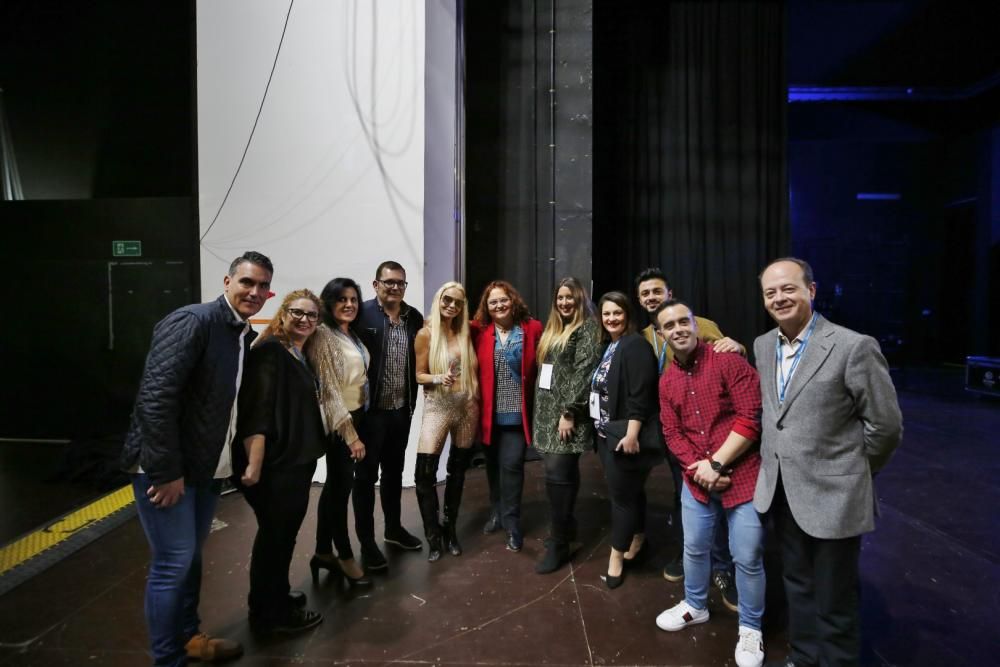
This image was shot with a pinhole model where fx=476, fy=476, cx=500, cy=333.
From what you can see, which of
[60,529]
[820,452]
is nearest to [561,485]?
[820,452]

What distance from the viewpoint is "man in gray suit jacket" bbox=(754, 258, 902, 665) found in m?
1.47

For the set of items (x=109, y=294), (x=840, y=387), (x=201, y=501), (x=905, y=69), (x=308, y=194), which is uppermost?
(x=905, y=69)

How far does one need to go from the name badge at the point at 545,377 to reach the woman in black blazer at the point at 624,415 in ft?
0.78

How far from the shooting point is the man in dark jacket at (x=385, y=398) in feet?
8.34

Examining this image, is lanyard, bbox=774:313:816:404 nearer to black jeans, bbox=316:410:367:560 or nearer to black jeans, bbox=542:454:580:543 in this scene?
black jeans, bbox=542:454:580:543

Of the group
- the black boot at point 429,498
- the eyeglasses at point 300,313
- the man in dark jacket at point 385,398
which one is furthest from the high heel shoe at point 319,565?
the eyeglasses at point 300,313

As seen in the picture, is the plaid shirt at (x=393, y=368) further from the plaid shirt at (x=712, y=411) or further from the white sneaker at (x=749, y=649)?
the white sneaker at (x=749, y=649)

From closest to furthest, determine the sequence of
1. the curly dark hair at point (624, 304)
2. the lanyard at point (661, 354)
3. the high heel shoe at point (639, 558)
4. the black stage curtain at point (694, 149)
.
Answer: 1. the curly dark hair at point (624, 304)
2. the lanyard at point (661, 354)
3. the high heel shoe at point (639, 558)
4. the black stage curtain at point (694, 149)

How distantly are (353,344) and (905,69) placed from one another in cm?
1078

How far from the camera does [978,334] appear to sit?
9.27 metres

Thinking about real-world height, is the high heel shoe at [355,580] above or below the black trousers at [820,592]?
below

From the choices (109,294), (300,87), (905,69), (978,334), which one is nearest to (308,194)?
(300,87)

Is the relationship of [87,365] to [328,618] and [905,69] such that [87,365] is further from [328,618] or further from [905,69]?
[905,69]

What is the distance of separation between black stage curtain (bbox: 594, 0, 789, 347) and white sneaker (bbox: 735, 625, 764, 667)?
4293 millimetres
